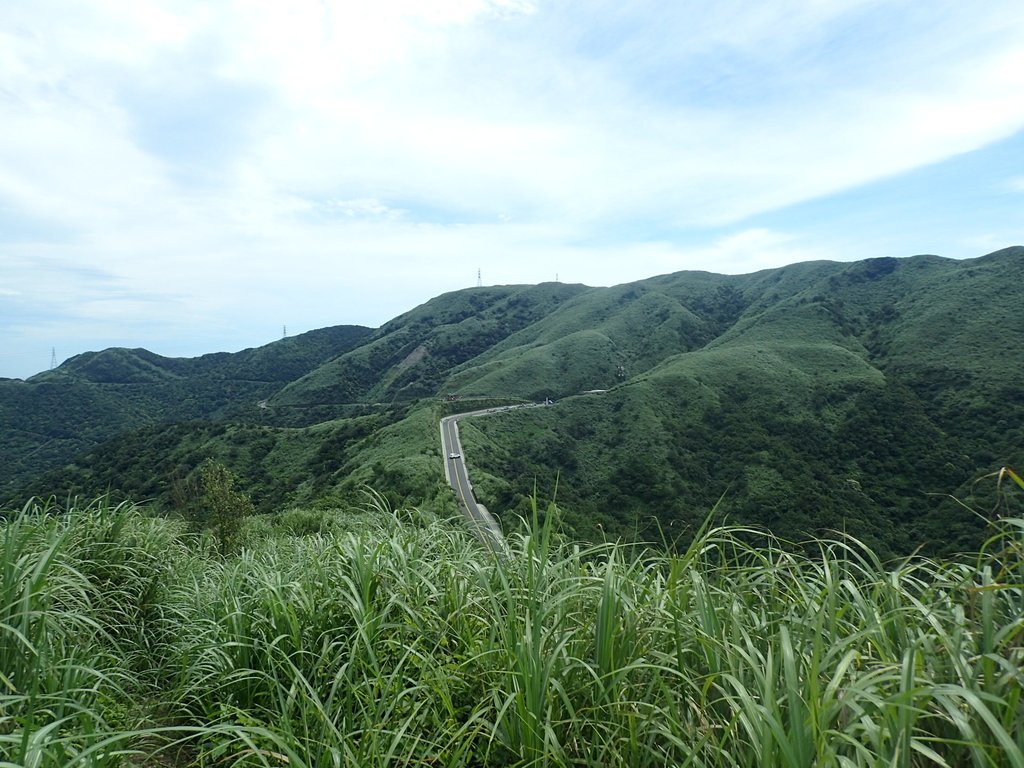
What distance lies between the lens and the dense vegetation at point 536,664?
6.03 feet

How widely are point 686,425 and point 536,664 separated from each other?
49779 mm

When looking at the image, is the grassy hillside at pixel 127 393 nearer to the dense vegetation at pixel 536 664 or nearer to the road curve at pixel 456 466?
the road curve at pixel 456 466

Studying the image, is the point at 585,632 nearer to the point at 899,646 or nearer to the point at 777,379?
the point at 899,646

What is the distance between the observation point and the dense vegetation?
1.84m

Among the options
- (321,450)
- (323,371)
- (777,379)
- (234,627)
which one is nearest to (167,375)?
(323,371)

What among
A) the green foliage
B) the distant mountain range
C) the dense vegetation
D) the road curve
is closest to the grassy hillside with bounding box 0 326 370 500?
the distant mountain range

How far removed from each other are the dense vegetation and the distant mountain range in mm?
678

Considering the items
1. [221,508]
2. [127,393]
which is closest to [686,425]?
[221,508]

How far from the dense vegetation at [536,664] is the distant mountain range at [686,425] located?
2.23 ft

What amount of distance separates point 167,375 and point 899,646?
6630 inches

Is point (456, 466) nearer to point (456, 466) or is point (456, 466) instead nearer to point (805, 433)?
point (456, 466)

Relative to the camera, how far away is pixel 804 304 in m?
90.8

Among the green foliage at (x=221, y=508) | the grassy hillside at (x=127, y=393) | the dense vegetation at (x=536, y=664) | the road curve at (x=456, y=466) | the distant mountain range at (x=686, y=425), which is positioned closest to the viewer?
the dense vegetation at (x=536, y=664)

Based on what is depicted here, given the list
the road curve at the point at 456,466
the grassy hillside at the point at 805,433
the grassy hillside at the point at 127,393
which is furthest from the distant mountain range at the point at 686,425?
the road curve at the point at 456,466
